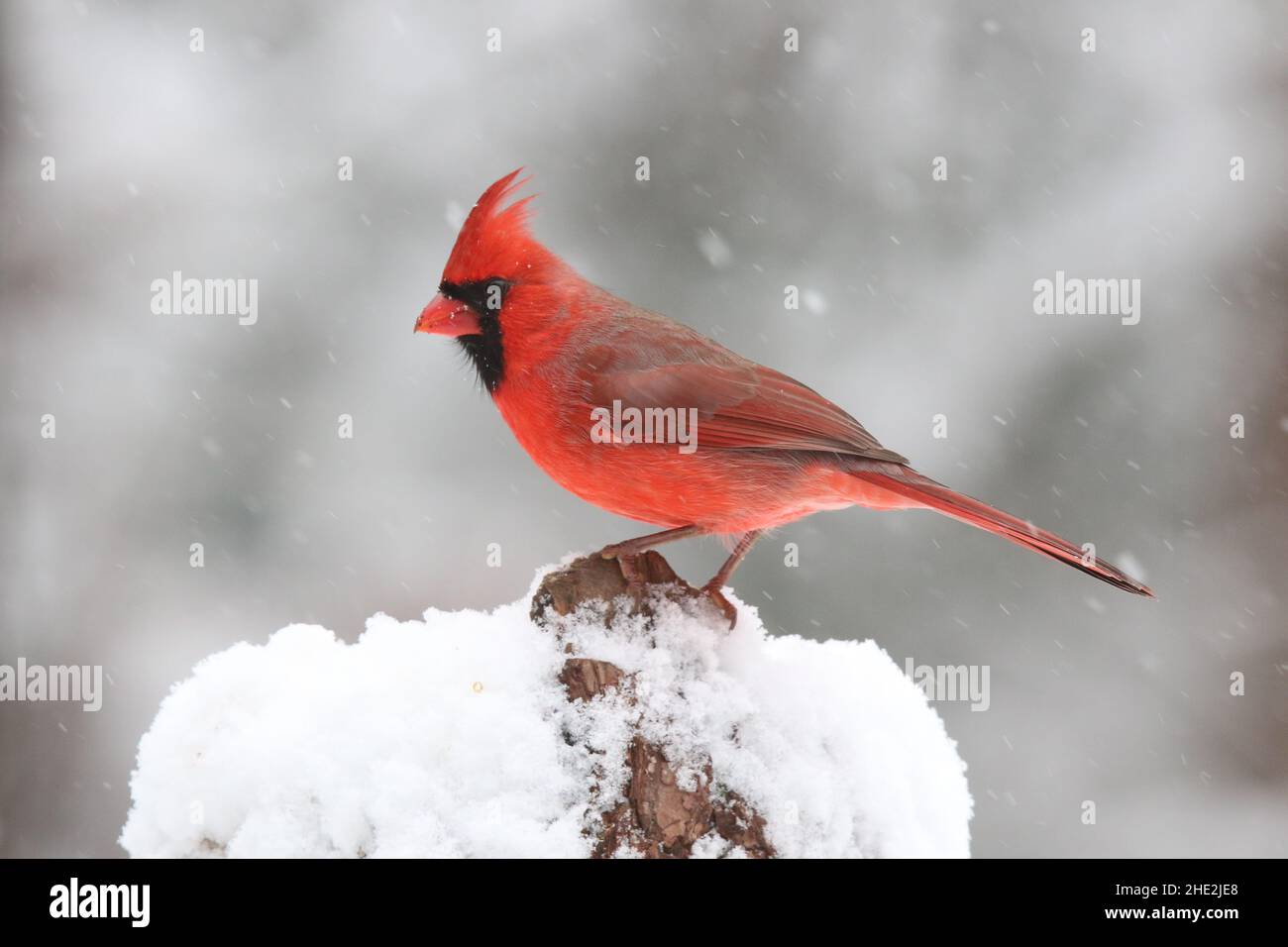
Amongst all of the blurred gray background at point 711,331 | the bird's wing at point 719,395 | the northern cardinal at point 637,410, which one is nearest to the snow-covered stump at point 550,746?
the northern cardinal at point 637,410

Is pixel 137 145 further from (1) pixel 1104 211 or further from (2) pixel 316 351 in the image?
(1) pixel 1104 211

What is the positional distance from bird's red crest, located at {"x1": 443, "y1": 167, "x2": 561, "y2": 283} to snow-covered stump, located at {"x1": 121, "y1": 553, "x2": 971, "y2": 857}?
59cm

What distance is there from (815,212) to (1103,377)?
92 cm

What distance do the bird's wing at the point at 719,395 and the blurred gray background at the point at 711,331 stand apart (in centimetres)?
100

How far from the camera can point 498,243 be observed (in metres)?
2.17

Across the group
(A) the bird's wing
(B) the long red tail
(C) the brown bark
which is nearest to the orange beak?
(A) the bird's wing

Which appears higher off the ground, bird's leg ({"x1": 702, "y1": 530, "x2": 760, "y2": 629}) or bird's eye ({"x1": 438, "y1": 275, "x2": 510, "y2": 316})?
bird's eye ({"x1": 438, "y1": 275, "x2": 510, "y2": 316})

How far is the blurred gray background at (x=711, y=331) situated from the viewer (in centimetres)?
329

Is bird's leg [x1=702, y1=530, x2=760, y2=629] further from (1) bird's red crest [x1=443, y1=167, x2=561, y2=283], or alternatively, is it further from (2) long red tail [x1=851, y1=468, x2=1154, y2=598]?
(1) bird's red crest [x1=443, y1=167, x2=561, y2=283]

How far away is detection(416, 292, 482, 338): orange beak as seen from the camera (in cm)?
214

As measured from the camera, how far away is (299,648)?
75.1 inches

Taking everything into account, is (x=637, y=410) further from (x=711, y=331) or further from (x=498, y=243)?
(x=711, y=331)

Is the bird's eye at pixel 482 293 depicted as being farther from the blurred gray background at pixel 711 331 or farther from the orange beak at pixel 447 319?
the blurred gray background at pixel 711 331
